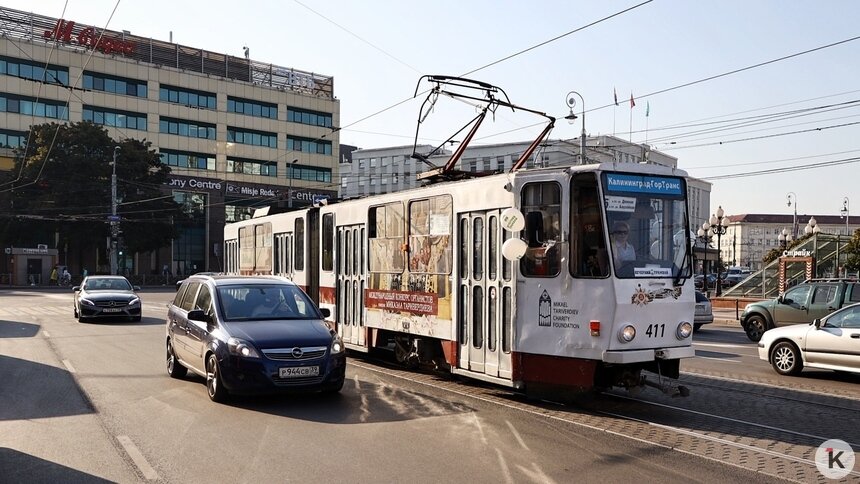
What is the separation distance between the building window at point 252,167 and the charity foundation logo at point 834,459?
6879cm

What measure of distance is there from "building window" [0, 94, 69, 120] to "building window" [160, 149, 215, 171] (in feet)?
29.6

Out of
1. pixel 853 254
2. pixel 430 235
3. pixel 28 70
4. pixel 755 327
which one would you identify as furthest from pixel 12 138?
pixel 853 254

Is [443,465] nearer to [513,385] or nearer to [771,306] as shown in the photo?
[513,385]

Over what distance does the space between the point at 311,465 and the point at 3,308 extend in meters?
28.6

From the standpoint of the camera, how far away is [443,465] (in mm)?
6555

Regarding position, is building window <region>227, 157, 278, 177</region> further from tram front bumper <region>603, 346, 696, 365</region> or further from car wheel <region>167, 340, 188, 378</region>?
tram front bumper <region>603, 346, 696, 365</region>

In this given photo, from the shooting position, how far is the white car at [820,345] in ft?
39.8

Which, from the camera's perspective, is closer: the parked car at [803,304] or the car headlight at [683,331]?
the car headlight at [683,331]

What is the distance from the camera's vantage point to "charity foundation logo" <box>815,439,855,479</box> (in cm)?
654

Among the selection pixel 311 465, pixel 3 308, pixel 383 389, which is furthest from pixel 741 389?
pixel 3 308

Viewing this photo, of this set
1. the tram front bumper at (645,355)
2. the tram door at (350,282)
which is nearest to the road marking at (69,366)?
the tram door at (350,282)

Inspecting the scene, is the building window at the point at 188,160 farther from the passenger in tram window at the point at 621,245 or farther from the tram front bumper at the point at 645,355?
the tram front bumper at the point at 645,355

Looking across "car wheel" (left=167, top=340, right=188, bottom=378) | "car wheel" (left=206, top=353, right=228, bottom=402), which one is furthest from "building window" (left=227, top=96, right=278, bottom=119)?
"car wheel" (left=206, top=353, right=228, bottom=402)

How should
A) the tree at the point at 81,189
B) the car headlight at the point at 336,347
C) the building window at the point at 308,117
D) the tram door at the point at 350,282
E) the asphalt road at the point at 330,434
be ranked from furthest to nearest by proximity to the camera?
the building window at the point at 308,117 → the tree at the point at 81,189 → the tram door at the point at 350,282 → the car headlight at the point at 336,347 → the asphalt road at the point at 330,434
